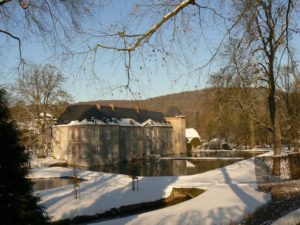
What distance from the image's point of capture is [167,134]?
73.6m

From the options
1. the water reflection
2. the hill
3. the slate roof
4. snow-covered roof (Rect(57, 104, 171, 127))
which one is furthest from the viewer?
the slate roof

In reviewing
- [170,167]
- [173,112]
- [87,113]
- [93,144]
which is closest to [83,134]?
[93,144]

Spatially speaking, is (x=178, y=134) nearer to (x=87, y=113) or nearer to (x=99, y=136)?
(x=99, y=136)

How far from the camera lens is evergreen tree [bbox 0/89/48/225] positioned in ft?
22.1

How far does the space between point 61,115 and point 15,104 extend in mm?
10524

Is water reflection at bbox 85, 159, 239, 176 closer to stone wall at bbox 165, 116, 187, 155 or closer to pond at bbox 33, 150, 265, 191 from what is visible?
pond at bbox 33, 150, 265, 191

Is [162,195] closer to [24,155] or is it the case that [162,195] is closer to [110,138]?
[24,155]

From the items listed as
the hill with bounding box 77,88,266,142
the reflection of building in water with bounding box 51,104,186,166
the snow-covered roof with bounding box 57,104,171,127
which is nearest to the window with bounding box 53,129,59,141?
the reflection of building in water with bounding box 51,104,186,166

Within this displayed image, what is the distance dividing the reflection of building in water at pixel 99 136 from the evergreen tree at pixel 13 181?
140 ft

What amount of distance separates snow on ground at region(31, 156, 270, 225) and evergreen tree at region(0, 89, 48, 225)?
3.52 metres

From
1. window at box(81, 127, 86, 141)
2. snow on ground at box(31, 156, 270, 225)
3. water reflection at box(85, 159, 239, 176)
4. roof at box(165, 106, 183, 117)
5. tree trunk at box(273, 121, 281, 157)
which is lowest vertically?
snow on ground at box(31, 156, 270, 225)

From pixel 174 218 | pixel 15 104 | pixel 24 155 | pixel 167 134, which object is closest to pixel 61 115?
pixel 15 104

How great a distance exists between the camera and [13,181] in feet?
23.0

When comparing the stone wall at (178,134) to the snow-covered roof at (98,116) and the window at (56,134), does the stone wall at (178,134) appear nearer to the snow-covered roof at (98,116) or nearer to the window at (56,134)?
the snow-covered roof at (98,116)
